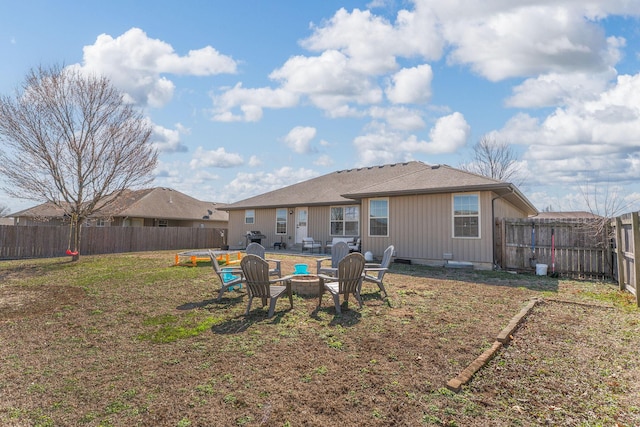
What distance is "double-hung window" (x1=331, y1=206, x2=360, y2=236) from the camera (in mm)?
15758

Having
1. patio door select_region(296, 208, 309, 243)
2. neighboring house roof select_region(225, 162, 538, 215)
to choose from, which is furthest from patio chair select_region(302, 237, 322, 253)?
neighboring house roof select_region(225, 162, 538, 215)

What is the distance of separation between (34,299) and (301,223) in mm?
12299

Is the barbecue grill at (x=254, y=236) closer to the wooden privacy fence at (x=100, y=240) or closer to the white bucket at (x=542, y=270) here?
the wooden privacy fence at (x=100, y=240)

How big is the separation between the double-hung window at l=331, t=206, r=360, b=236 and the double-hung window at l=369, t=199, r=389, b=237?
2.37m

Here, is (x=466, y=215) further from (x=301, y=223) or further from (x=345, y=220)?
(x=301, y=223)

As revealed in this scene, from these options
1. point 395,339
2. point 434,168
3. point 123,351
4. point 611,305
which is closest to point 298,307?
point 395,339

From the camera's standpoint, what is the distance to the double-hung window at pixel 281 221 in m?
18.8

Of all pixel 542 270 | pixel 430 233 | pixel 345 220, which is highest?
pixel 345 220

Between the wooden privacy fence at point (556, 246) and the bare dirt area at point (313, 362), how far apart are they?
10.5 feet

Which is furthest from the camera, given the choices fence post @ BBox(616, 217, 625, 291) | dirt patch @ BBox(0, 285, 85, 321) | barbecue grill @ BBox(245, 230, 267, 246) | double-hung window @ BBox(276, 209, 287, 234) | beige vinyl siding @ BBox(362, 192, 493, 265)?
barbecue grill @ BBox(245, 230, 267, 246)

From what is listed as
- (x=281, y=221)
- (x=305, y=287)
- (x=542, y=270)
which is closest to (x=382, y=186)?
(x=542, y=270)

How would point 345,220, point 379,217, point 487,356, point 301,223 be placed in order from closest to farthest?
point 487,356, point 379,217, point 345,220, point 301,223

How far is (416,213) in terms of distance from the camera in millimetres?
12133

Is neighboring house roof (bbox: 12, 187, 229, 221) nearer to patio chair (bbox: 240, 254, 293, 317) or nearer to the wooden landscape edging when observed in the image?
patio chair (bbox: 240, 254, 293, 317)
